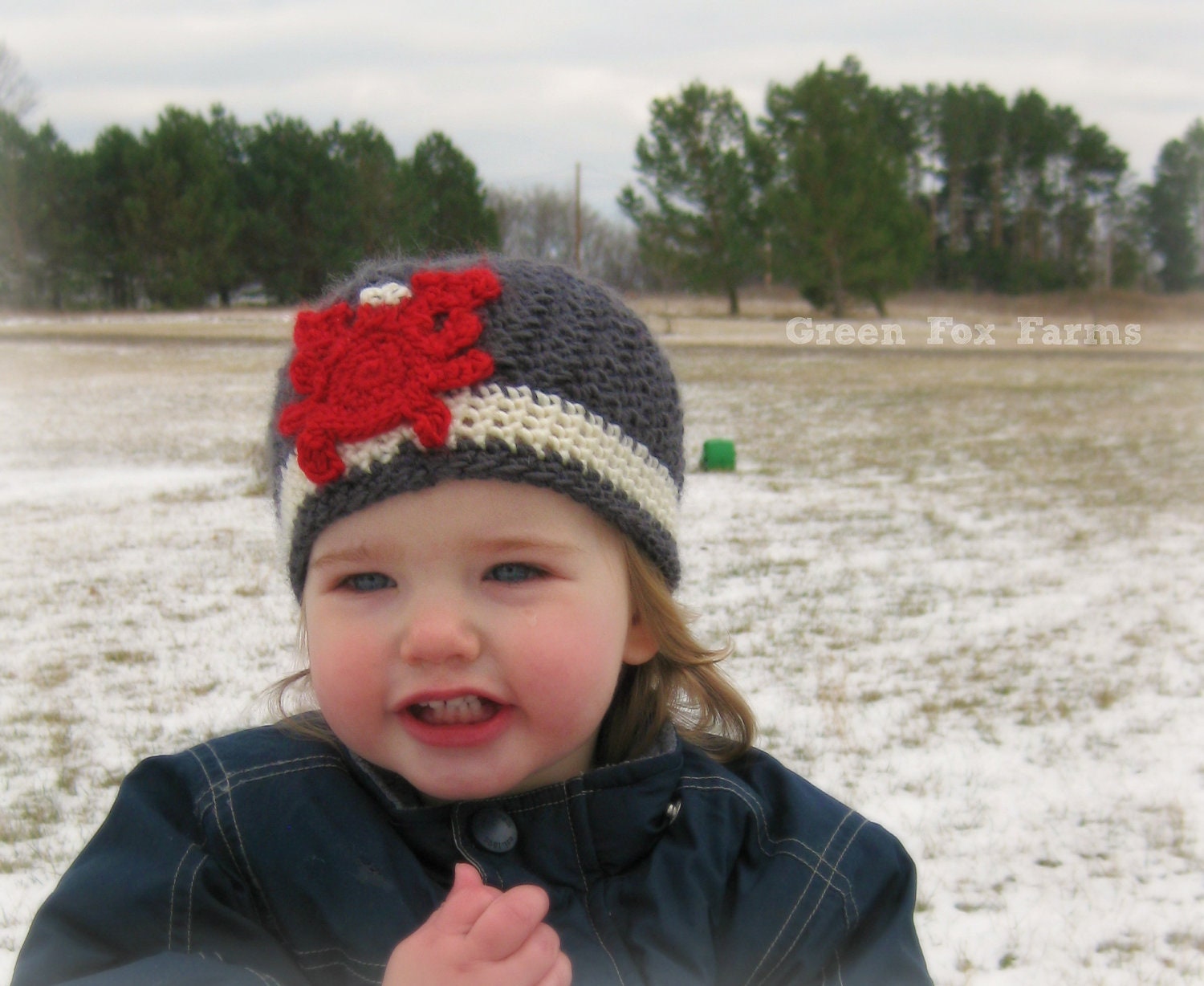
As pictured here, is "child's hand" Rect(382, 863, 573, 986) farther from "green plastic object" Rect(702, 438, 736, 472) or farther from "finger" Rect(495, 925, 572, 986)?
"green plastic object" Rect(702, 438, 736, 472)

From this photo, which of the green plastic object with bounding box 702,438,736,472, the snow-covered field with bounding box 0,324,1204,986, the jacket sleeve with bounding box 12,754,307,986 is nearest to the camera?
the jacket sleeve with bounding box 12,754,307,986

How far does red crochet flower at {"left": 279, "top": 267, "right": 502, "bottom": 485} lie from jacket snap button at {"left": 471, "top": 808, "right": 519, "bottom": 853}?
42cm

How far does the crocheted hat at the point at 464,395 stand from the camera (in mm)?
1195

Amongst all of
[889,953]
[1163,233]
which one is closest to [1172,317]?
[1163,233]

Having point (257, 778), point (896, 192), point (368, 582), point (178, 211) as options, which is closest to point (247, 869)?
point (257, 778)

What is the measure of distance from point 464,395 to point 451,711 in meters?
0.34

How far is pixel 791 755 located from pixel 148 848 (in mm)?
2128

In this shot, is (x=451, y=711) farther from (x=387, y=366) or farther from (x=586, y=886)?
(x=387, y=366)

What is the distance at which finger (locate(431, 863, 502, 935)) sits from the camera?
1.00 meters

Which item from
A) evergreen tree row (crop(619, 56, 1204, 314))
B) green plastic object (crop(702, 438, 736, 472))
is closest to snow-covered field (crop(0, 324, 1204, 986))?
green plastic object (crop(702, 438, 736, 472))

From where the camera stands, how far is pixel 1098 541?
228 inches

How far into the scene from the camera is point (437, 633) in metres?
1.12

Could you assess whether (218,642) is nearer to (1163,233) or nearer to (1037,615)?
(1037,615)

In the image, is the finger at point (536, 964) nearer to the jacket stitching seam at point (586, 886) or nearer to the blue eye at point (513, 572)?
the jacket stitching seam at point (586, 886)
